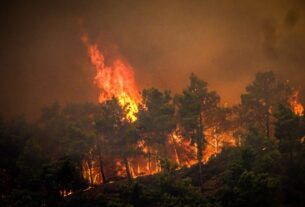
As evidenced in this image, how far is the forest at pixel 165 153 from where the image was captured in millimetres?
34250

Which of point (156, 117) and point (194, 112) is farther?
point (156, 117)

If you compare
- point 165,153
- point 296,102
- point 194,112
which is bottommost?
point 165,153

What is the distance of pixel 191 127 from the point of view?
54344 mm

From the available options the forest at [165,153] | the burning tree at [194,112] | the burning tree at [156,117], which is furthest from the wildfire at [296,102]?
the burning tree at [156,117]

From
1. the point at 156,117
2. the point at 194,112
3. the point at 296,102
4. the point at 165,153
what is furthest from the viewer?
the point at 296,102

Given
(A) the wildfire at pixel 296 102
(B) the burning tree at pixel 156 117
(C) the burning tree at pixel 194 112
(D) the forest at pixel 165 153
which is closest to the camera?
(D) the forest at pixel 165 153

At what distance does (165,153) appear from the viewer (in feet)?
191

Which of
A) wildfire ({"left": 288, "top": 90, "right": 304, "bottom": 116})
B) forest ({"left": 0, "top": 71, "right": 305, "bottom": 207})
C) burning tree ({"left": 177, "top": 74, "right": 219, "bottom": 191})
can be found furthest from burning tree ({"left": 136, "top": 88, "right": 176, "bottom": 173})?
wildfire ({"left": 288, "top": 90, "right": 304, "bottom": 116})

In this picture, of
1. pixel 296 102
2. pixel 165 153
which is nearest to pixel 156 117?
pixel 165 153

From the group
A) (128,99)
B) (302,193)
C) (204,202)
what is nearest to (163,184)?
(204,202)

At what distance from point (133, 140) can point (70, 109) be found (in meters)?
26.4

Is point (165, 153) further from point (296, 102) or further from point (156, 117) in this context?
point (296, 102)

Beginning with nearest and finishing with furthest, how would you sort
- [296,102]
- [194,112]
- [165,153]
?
[194,112] → [165,153] → [296,102]

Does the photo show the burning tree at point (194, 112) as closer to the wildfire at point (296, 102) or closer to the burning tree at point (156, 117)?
the burning tree at point (156, 117)
